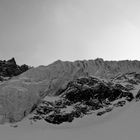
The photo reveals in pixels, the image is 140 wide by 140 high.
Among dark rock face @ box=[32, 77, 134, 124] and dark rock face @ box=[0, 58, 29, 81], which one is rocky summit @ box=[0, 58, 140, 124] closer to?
dark rock face @ box=[32, 77, 134, 124]

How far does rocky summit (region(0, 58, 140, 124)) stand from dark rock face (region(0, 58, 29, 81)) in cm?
1455

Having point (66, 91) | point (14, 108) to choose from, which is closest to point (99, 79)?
point (66, 91)

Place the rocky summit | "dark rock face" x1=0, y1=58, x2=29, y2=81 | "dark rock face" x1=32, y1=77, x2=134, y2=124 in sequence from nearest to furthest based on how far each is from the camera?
1. "dark rock face" x1=32, y1=77, x2=134, y2=124
2. the rocky summit
3. "dark rock face" x1=0, y1=58, x2=29, y2=81

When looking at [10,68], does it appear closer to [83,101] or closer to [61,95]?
[61,95]

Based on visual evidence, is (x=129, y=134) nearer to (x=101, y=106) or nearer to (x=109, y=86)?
(x=101, y=106)

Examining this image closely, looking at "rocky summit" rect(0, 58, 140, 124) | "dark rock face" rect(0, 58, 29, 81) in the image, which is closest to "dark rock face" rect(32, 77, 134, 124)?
"rocky summit" rect(0, 58, 140, 124)

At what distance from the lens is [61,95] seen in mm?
60406

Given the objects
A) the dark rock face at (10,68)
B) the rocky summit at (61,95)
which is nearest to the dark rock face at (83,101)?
the rocky summit at (61,95)

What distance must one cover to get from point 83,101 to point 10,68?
33.0 metres

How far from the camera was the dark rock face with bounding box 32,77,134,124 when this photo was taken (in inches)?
2133

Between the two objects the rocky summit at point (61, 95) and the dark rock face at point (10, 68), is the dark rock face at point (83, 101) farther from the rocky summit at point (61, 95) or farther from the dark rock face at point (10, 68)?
the dark rock face at point (10, 68)

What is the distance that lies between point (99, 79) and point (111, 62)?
52.4ft

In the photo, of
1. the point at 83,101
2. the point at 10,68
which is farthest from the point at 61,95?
the point at 10,68

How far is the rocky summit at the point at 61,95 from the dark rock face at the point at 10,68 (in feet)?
47.7
